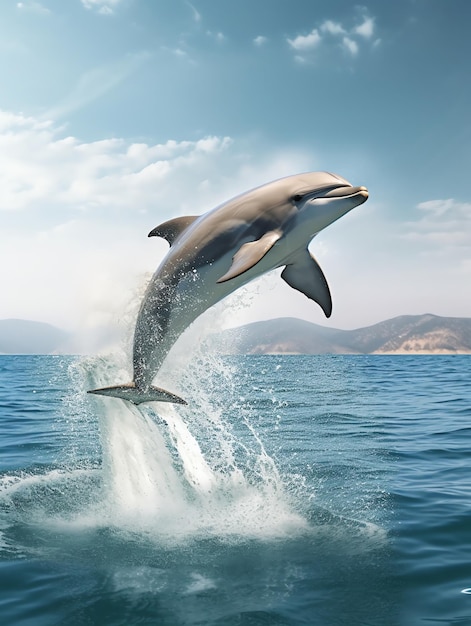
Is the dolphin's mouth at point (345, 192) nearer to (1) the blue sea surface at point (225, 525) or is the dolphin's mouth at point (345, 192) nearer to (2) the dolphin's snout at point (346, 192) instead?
(2) the dolphin's snout at point (346, 192)

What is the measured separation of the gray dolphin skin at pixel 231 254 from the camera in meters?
6.18

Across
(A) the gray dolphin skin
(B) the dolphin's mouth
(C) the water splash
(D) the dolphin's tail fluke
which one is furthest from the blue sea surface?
(B) the dolphin's mouth

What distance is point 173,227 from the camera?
7.30 metres

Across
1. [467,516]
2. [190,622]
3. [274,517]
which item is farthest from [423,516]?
[190,622]

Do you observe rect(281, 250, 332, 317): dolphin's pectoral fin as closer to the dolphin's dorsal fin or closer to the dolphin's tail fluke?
the dolphin's dorsal fin

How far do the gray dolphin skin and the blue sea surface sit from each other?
1.67 metres

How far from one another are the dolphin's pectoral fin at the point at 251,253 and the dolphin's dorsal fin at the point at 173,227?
47.1 inches

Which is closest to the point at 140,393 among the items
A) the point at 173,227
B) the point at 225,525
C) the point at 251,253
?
the point at 225,525

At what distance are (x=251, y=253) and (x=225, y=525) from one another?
135 inches

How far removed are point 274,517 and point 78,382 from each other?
12.9 ft

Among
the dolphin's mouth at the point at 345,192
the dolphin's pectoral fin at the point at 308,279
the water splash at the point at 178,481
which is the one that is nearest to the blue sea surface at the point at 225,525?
the water splash at the point at 178,481

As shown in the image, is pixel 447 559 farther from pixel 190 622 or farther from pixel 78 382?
pixel 78 382

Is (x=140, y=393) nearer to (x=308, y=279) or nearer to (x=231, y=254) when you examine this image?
(x=231, y=254)

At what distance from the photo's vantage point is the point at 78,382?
960 cm
